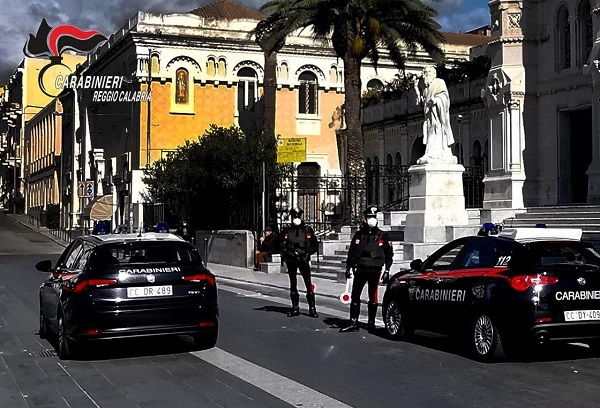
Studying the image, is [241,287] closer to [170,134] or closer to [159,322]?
[159,322]

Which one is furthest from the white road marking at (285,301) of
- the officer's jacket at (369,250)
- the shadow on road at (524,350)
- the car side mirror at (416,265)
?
the car side mirror at (416,265)

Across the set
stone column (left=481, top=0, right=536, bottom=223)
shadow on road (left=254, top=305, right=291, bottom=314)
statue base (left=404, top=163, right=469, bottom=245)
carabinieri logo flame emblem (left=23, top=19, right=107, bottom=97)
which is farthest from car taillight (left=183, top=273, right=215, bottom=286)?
carabinieri logo flame emblem (left=23, top=19, right=107, bottom=97)

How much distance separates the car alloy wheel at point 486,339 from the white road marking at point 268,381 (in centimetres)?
245

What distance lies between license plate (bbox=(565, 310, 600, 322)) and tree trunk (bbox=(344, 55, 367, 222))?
20868 mm

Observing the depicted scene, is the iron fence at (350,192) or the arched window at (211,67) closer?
the iron fence at (350,192)

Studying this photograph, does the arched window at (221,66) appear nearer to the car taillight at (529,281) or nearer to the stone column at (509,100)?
the stone column at (509,100)

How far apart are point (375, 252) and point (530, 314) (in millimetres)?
3622

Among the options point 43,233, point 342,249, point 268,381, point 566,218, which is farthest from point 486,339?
point 43,233

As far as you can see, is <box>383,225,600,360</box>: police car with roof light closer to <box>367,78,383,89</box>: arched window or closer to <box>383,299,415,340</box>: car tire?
<box>383,299,415,340</box>: car tire

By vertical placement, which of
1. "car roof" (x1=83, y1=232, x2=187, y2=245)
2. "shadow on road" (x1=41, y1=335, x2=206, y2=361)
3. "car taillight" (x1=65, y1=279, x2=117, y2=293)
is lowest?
"shadow on road" (x1=41, y1=335, x2=206, y2=361)

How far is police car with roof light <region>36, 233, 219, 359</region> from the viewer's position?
10.6 metres

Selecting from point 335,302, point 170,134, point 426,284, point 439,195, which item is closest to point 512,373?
point 426,284

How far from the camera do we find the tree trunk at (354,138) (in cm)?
3164

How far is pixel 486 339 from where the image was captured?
10.5 m
